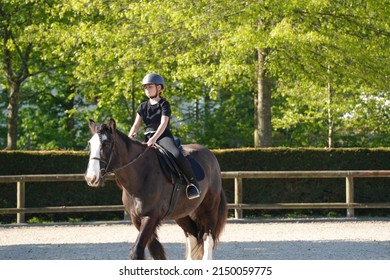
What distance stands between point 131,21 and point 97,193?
5.87m

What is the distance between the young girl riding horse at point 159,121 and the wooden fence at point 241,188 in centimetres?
1005

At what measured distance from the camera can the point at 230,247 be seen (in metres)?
16.4

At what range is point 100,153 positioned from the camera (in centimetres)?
1091

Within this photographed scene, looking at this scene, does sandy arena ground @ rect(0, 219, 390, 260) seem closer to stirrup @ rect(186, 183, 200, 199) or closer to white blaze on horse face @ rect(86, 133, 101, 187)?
stirrup @ rect(186, 183, 200, 199)

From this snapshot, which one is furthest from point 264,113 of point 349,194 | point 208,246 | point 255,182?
point 208,246

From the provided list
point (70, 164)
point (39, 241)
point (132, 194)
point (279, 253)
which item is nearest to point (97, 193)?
point (70, 164)

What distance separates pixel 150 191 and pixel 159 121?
0.98 meters

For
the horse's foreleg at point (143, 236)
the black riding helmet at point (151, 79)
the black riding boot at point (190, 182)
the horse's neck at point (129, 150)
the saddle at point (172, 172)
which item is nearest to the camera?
the horse's foreleg at point (143, 236)

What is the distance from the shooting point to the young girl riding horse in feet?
38.8

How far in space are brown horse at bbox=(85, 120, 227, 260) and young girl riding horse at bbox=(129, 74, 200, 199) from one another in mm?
170

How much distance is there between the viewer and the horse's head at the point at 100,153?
34.9 ft

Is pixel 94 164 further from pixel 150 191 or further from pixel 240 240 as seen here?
pixel 240 240

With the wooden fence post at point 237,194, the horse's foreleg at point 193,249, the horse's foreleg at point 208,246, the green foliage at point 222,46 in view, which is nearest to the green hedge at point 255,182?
the wooden fence post at point 237,194

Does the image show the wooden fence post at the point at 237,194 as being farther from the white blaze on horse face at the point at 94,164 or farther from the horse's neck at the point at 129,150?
the white blaze on horse face at the point at 94,164
